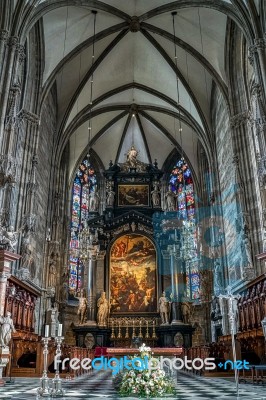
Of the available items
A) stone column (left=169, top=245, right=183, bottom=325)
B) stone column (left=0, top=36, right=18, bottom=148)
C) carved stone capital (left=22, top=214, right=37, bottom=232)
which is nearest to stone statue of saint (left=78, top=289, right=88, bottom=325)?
stone column (left=169, top=245, right=183, bottom=325)

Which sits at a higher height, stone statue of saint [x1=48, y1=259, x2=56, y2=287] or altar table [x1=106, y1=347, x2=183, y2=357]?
stone statue of saint [x1=48, y1=259, x2=56, y2=287]

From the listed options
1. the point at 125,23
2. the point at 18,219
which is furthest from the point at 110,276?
the point at 125,23

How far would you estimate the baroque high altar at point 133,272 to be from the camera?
23797 mm

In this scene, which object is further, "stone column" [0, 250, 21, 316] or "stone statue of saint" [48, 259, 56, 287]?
"stone statue of saint" [48, 259, 56, 287]

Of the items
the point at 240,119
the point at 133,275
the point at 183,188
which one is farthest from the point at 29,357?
the point at 183,188

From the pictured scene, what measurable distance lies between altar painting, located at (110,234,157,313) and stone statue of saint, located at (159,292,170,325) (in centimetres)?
94

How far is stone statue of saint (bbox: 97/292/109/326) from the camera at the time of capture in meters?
24.0

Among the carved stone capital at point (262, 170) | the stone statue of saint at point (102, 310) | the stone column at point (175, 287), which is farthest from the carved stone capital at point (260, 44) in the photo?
the stone statue of saint at point (102, 310)

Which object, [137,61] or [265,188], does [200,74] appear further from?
[265,188]

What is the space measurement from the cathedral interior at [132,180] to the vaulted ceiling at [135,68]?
84mm

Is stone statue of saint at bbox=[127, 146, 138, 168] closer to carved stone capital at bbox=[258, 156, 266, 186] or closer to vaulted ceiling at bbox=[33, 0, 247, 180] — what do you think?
vaulted ceiling at bbox=[33, 0, 247, 180]

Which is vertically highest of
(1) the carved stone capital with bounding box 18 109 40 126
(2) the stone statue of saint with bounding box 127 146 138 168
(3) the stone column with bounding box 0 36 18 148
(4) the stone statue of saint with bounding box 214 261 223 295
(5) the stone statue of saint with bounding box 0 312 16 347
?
(2) the stone statue of saint with bounding box 127 146 138 168

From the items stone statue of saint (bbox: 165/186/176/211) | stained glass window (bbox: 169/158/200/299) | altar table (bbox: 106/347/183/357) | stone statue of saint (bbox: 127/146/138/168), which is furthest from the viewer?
stone statue of saint (bbox: 127/146/138/168)

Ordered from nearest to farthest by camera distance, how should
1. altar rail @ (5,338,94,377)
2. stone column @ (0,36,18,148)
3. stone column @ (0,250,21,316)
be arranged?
stone column @ (0,250,21,316)
stone column @ (0,36,18,148)
altar rail @ (5,338,94,377)
